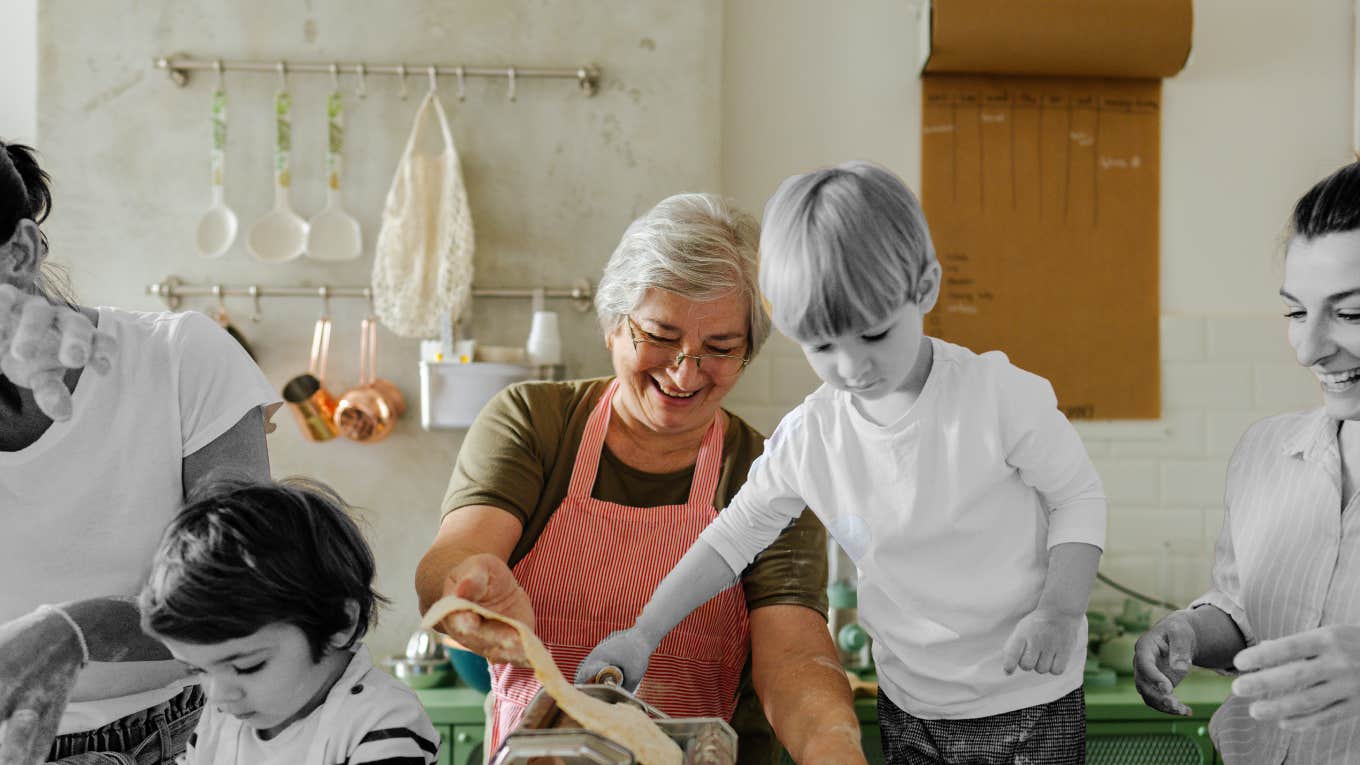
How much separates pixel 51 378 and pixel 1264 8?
2.97 metres

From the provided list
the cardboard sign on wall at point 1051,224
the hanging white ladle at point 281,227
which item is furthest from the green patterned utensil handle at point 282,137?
the cardboard sign on wall at point 1051,224

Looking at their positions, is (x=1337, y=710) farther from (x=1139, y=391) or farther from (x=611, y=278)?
(x=1139, y=391)

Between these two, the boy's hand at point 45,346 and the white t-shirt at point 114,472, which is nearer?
the boy's hand at point 45,346

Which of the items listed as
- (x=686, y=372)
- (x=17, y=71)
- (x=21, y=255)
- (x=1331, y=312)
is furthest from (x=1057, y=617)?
(x=17, y=71)

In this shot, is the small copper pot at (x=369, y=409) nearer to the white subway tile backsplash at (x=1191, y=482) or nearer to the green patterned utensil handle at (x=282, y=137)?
the green patterned utensil handle at (x=282, y=137)

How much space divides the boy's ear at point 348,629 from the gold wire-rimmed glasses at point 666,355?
21.1 inches

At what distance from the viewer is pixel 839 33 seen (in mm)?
2816

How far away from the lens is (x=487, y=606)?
4.18ft

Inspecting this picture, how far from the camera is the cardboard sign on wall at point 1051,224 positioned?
2793 millimetres

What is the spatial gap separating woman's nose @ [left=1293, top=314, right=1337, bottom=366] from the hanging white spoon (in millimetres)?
2074

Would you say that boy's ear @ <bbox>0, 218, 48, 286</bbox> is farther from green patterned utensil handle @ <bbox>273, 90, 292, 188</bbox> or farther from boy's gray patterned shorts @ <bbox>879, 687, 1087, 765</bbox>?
green patterned utensil handle @ <bbox>273, 90, 292, 188</bbox>

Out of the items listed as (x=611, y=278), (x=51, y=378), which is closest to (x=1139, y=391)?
(x=611, y=278)

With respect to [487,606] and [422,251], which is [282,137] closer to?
[422,251]

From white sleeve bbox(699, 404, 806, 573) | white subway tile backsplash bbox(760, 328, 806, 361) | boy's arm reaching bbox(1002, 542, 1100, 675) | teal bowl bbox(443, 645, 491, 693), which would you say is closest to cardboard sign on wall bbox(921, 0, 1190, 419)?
white subway tile backsplash bbox(760, 328, 806, 361)
